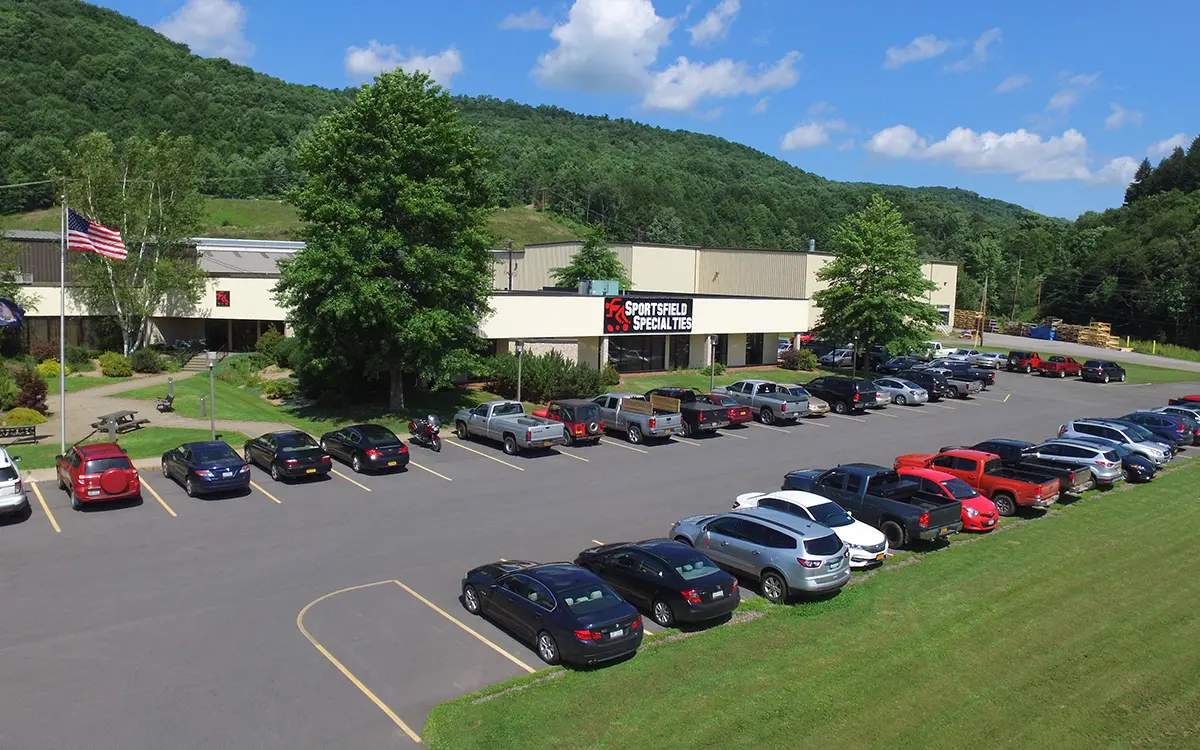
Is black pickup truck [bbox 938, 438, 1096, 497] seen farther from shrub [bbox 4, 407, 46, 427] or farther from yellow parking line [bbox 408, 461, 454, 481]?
shrub [bbox 4, 407, 46, 427]

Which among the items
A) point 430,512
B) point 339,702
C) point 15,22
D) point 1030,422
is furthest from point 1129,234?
point 15,22

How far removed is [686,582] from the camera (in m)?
14.1

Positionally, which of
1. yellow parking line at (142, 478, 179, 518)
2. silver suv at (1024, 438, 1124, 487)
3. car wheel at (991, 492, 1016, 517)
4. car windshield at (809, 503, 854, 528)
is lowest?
yellow parking line at (142, 478, 179, 518)

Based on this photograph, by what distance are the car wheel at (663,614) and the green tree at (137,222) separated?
40.7 meters

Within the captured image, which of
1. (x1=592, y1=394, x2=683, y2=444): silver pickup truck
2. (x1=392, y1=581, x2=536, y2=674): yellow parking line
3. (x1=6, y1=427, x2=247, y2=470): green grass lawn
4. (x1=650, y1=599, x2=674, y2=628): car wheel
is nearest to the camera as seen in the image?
(x1=392, y1=581, x2=536, y2=674): yellow parking line

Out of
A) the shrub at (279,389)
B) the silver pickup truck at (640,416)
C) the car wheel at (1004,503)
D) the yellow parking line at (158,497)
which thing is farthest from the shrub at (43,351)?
the car wheel at (1004,503)

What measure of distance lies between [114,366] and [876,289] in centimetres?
4335

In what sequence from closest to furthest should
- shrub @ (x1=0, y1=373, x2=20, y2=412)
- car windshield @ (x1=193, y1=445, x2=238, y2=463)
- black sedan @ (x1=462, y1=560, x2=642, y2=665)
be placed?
black sedan @ (x1=462, y1=560, x2=642, y2=665) → car windshield @ (x1=193, y1=445, x2=238, y2=463) → shrub @ (x1=0, y1=373, x2=20, y2=412)

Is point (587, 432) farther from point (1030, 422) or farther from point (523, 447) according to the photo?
point (1030, 422)

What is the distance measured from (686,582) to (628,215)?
14878 centimetres

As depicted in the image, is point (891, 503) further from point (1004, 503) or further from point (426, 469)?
point (426, 469)

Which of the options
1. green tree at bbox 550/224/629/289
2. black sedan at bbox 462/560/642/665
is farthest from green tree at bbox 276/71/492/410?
green tree at bbox 550/224/629/289

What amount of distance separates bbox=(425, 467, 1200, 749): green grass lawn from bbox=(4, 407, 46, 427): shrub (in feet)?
89.0

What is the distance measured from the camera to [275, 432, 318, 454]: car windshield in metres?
24.5
